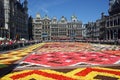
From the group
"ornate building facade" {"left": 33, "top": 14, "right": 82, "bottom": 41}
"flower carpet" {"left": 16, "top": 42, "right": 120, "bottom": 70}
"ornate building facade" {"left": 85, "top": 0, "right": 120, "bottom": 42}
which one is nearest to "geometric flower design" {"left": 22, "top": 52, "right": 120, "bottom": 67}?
"flower carpet" {"left": 16, "top": 42, "right": 120, "bottom": 70}

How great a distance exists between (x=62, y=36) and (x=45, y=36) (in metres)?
18.9

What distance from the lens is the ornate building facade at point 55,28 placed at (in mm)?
173375

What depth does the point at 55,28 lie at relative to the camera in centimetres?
17600

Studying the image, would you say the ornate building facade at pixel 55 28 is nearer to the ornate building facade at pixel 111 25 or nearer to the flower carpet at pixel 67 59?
the ornate building facade at pixel 111 25

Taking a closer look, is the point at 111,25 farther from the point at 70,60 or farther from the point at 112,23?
the point at 70,60

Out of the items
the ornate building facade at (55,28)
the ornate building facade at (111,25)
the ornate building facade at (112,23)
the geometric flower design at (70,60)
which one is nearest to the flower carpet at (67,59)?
the geometric flower design at (70,60)

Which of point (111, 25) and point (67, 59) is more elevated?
point (111, 25)

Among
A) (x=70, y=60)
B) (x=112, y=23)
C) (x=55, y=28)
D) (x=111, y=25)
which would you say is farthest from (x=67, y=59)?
(x=55, y=28)

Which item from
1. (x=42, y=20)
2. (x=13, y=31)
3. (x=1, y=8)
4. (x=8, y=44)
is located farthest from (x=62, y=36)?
(x=8, y=44)

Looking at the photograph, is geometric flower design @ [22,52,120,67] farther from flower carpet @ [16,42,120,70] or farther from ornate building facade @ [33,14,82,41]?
ornate building facade @ [33,14,82,41]

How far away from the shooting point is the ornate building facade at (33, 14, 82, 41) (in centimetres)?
17338

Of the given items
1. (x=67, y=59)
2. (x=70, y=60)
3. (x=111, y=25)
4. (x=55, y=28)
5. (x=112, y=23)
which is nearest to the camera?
(x=70, y=60)

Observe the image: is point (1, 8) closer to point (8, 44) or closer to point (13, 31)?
point (13, 31)

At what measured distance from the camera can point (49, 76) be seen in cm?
1124
